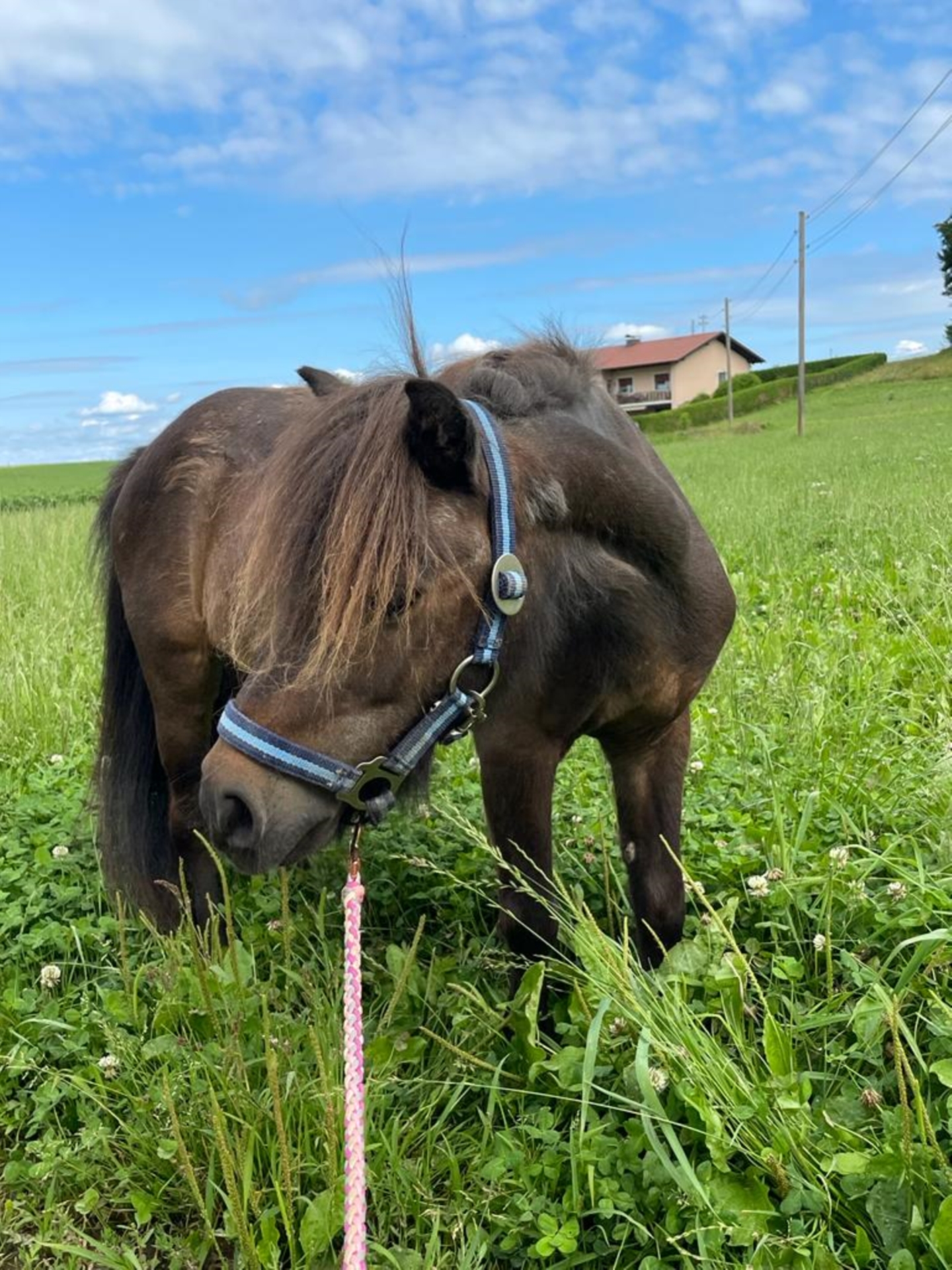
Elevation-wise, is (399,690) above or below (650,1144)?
above

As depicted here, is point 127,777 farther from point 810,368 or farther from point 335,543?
point 810,368

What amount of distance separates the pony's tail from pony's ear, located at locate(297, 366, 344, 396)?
1.16 meters

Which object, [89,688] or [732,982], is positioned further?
[89,688]

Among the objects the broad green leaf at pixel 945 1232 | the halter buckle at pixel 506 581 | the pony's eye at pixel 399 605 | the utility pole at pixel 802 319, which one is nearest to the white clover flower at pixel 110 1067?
the pony's eye at pixel 399 605

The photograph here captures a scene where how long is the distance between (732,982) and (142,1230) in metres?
1.46

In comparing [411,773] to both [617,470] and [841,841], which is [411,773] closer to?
[617,470]

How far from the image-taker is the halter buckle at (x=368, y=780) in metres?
1.73

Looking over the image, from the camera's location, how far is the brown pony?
1689mm

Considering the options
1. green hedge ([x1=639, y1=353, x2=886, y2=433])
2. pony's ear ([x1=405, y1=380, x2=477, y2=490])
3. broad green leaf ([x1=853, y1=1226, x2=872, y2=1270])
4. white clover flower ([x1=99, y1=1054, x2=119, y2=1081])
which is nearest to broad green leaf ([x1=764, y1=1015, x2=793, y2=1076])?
broad green leaf ([x1=853, y1=1226, x2=872, y2=1270])

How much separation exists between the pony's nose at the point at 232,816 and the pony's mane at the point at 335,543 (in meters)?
Result: 0.24

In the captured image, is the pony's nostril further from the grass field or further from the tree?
the tree

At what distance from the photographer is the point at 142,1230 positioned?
201cm

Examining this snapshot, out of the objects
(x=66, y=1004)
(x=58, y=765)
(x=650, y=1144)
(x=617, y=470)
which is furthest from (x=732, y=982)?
(x=58, y=765)

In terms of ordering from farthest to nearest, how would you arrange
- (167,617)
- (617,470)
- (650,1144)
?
(167,617) < (617,470) < (650,1144)
